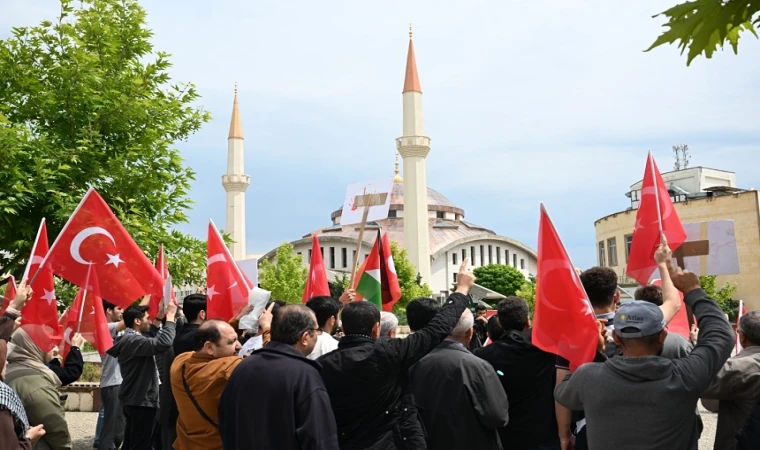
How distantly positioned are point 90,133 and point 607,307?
29.4 feet

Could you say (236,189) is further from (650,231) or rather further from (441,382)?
(441,382)

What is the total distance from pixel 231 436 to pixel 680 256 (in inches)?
121

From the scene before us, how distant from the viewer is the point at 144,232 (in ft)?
36.1

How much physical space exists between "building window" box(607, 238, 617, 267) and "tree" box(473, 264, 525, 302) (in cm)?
2164

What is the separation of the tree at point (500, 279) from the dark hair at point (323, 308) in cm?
7511

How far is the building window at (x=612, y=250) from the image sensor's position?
57.0m

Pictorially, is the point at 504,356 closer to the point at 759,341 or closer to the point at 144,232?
the point at 759,341

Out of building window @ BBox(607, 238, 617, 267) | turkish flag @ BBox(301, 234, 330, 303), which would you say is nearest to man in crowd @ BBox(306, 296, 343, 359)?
turkish flag @ BBox(301, 234, 330, 303)

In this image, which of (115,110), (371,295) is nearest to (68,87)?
(115,110)

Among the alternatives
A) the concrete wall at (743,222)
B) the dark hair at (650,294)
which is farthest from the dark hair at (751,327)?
the concrete wall at (743,222)

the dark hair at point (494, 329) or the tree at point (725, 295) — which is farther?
the tree at point (725, 295)

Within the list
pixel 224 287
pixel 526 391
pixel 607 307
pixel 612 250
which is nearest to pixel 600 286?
pixel 607 307

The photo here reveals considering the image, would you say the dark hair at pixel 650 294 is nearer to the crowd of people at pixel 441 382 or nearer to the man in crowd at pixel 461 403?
the crowd of people at pixel 441 382

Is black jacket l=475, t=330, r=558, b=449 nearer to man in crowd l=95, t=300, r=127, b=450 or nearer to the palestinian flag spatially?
the palestinian flag
